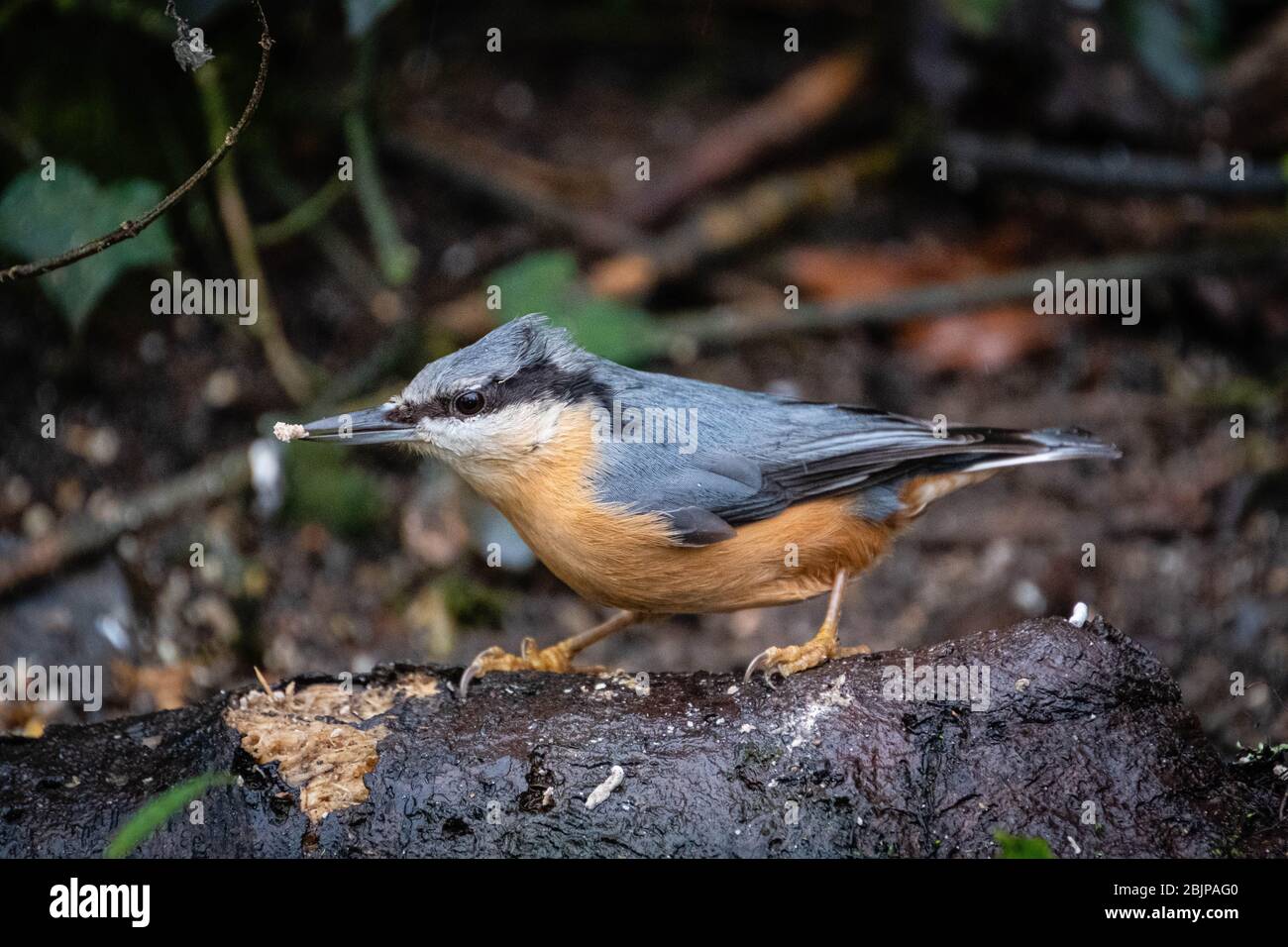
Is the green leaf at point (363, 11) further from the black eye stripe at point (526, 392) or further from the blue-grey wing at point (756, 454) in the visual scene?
the blue-grey wing at point (756, 454)

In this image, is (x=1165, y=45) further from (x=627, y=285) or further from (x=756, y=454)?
(x=756, y=454)

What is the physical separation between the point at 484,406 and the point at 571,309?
2.41m

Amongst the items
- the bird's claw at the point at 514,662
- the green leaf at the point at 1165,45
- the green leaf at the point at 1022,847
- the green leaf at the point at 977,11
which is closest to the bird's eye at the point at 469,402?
the bird's claw at the point at 514,662

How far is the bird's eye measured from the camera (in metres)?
4.19

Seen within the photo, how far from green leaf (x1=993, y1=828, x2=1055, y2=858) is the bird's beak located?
2100 mm

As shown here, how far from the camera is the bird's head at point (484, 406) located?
13.7ft

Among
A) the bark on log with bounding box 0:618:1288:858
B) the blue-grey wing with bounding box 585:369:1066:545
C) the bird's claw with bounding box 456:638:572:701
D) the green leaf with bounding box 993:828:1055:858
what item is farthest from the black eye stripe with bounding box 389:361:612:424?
the green leaf with bounding box 993:828:1055:858

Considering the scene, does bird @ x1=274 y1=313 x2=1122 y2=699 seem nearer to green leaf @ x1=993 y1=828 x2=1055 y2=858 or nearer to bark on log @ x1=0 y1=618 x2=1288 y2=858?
bark on log @ x1=0 y1=618 x2=1288 y2=858

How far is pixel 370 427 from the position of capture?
13.7 ft

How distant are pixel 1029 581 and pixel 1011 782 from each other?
2.78m

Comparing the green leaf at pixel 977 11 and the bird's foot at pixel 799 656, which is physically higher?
the green leaf at pixel 977 11

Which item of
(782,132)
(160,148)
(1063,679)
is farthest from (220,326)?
(1063,679)

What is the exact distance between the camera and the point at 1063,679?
3746mm

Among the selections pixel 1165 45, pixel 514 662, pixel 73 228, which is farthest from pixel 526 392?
pixel 1165 45
